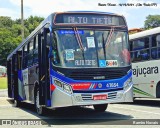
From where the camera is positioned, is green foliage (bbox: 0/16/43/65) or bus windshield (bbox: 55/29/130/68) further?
green foliage (bbox: 0/16/43/65)

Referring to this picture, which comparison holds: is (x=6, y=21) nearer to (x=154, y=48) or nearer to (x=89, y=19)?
(x=154, y=48)

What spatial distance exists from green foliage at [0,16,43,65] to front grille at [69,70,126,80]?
82682mm

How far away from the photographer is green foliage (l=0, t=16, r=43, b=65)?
305 ft

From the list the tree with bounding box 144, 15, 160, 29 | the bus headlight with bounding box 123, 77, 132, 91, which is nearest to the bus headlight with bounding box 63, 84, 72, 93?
the bus headlight with bounding box 123, 77, 132, 91

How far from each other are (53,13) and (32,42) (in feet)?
10.5

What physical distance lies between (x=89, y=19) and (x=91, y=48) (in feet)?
3.50

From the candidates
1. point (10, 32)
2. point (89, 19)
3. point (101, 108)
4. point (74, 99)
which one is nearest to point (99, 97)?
point (74, 99)

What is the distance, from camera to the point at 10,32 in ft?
326

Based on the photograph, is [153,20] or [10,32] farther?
[153,20]

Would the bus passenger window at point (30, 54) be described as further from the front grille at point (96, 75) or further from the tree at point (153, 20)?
the tree at point (153, 20)

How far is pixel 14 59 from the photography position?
19469 mm

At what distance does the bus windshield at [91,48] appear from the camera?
11.3m

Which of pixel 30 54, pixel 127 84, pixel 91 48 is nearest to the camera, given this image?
pixel 91 48

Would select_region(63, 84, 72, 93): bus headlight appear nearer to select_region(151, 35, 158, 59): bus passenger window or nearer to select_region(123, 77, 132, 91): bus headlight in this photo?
select_region(123, 77, 132, 91): bus headlight
